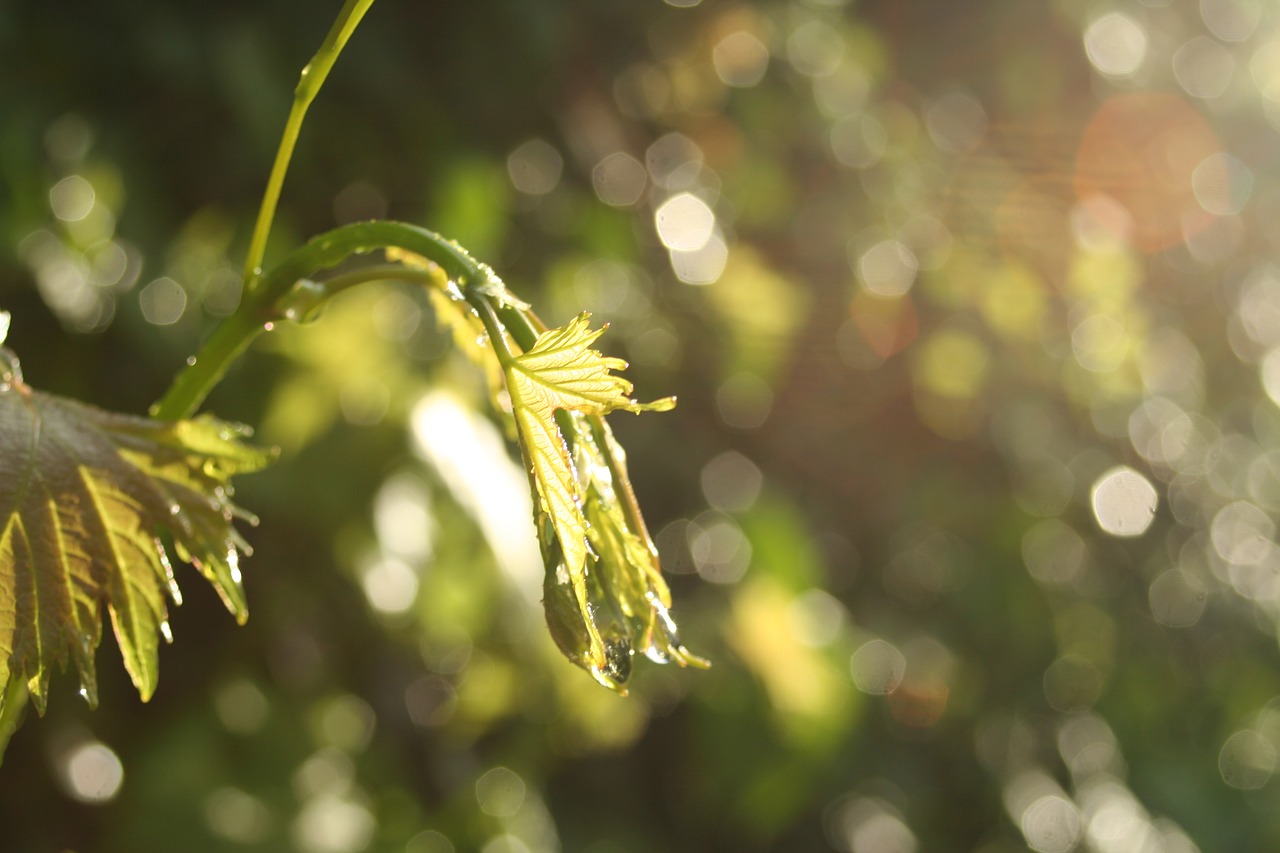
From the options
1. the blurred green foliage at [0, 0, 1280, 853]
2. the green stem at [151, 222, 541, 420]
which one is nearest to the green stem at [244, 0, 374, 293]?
the green stem at [151, 222, 541, 420]

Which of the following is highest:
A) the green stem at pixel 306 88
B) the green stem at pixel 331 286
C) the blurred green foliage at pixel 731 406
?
the green stem at pixel 306 88

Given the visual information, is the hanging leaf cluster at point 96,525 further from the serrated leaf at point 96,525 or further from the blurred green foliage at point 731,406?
the blurred green foliage at point 731,406

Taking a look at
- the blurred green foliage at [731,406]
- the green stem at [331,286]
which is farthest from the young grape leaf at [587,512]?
the blurred green foliage at [731,406]

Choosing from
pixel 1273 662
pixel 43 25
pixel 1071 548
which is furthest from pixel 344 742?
pixel 1273 662

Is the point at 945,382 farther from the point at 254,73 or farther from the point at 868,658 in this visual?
the point at 254,73

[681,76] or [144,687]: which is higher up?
[681,76]

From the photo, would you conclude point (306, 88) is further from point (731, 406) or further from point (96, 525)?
point (731, 406)
